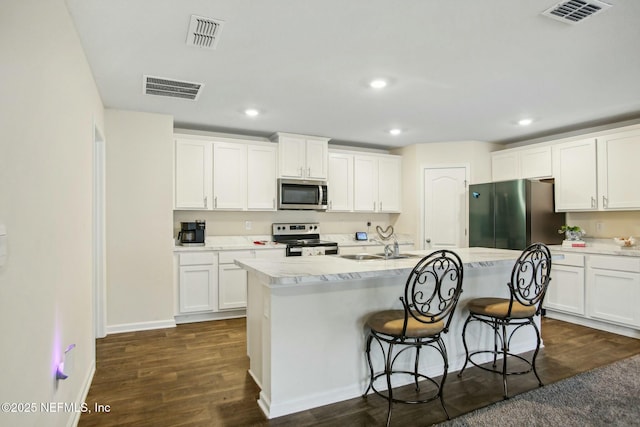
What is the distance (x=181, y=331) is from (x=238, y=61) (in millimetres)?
2836

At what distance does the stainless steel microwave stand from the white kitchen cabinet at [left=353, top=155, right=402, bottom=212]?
0.70 meters

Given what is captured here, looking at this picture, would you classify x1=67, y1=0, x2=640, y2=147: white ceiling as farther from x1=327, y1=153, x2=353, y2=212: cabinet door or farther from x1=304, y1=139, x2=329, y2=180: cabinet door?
x1=327, y1=153, x2=353, y2=212: cabinet door

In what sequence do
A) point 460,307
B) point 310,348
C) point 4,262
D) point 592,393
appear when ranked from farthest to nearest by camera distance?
point 460,307 < point 592,393 < point 310,348 < point 4,262

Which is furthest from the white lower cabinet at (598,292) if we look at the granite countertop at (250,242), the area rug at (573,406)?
the granite countertop at (250,242)

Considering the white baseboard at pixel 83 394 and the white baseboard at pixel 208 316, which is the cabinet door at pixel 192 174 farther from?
the white baseboard at pixel 83 394

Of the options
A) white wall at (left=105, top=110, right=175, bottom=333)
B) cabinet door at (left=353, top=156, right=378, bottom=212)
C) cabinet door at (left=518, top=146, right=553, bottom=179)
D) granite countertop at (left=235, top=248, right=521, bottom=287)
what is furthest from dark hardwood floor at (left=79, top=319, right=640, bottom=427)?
cabinet door at (left=353, top=156, right=378, bottom=212)

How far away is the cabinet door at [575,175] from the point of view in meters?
4.36

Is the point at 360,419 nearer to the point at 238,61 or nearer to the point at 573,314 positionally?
the point at 238,61

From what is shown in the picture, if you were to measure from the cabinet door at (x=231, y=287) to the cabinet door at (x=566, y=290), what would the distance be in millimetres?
3734

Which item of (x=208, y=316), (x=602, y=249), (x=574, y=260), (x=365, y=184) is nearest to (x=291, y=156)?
(x=365, y=184)

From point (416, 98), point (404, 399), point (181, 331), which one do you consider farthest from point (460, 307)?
point (181, 331)

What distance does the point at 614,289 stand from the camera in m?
3.90

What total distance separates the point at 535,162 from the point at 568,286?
1.67 metres

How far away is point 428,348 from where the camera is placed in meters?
2.80
